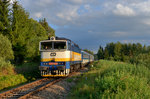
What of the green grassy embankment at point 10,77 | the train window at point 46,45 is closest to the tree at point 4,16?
the green grassy embankment at point 10,77

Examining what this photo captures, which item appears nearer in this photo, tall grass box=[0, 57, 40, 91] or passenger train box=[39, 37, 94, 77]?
tall grass box=[0, 57, 40, 91]

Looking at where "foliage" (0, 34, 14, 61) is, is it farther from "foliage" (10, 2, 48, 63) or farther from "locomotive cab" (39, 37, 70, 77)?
"locomotive cab" (39, 37, 70, 77)

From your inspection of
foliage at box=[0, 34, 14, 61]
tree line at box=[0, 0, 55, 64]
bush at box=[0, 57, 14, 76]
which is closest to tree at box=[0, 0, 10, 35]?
tree line at box=[0, 0, 55, 64]

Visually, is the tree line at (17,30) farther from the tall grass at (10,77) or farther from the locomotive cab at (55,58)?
the locomotive cab at (55,58)

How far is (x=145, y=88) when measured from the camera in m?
7.20

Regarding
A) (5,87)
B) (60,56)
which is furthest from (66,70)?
(5,87)

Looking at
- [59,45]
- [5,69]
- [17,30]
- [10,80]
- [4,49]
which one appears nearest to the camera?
[10,80]

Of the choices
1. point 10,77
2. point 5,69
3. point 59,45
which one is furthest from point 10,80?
point 59,45

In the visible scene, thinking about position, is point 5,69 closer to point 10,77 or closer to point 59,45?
point 10,77

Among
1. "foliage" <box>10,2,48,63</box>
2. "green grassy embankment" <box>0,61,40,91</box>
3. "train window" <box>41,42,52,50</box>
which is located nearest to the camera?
"green grassy embankment" <box>0,61,40,91</box>

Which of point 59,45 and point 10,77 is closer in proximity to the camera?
point 10,77

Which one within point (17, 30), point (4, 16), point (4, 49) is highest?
point (4, 16)

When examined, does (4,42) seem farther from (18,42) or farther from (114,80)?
(114,80)

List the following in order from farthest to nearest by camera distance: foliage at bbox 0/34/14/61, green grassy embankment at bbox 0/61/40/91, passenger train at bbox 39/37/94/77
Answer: foliage at bbox 0/34/14/61 → passenger train at bbox 39/37/94/77 → green grassy embankment at bbox 0/61/40/91
